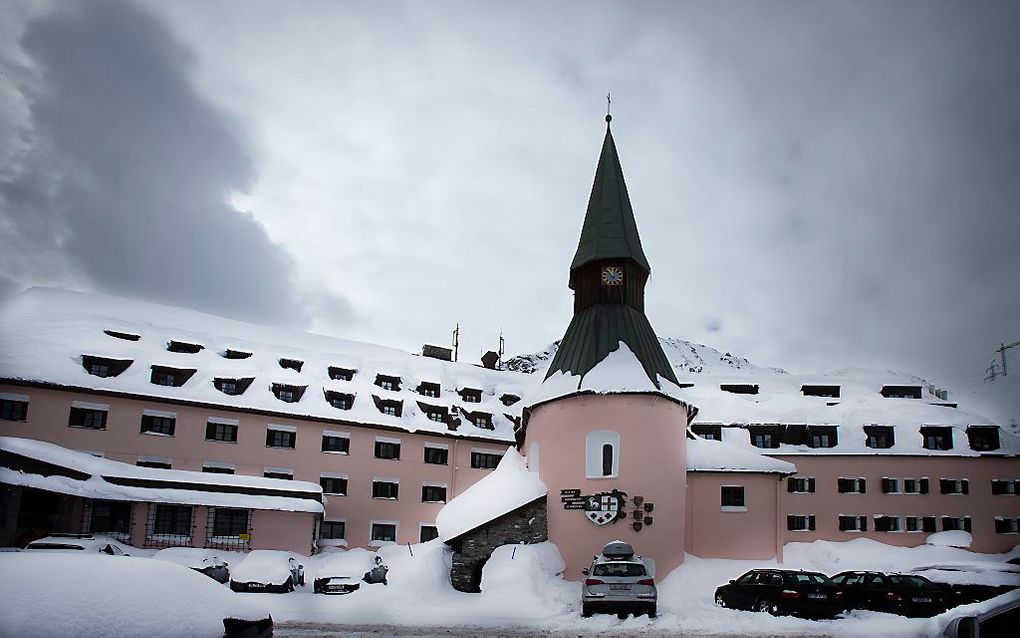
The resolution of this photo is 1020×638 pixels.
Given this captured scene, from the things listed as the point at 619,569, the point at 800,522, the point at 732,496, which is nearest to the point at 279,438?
the point at 732,496

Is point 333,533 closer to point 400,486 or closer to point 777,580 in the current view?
point 400,486

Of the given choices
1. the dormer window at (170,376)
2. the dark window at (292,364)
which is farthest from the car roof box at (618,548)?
the dark window at (292,364)

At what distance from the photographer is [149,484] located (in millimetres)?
37375

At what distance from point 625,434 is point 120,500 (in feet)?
73.7

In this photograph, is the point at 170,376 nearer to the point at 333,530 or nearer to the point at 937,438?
the point at 333,530

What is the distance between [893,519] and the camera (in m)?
51.3

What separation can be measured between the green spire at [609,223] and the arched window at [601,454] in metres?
8.71

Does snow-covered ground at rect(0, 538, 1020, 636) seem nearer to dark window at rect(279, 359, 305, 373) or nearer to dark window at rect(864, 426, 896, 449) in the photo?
dark window at rect(864, 426, 896, 449)

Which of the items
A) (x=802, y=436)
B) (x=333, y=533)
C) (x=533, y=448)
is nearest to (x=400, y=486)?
(x=333, y=533)

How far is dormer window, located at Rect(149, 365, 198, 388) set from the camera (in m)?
44.3

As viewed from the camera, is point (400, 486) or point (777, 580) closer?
point (777, 580)

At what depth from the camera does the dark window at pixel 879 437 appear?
53.0 metres

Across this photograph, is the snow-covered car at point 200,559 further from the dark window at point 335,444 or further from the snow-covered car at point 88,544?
the dark window at point 335,444

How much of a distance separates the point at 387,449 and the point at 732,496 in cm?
2183
